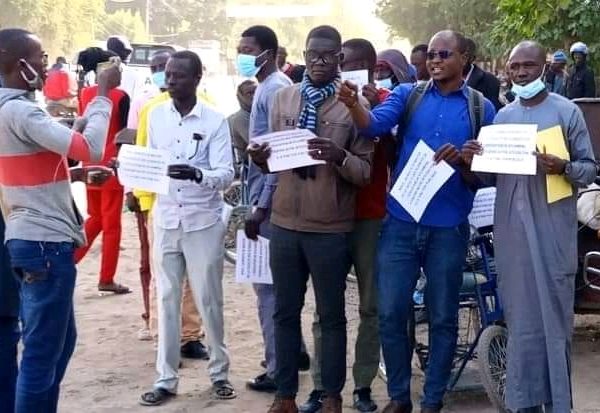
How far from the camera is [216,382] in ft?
19.4

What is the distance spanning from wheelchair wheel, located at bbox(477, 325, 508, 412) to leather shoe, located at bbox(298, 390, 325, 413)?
94cm

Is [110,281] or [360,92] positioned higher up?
[360,92]

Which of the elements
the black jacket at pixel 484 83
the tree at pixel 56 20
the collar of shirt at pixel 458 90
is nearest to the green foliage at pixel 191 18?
the tree at pixel 56 20

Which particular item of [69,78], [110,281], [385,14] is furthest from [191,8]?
[110,281]

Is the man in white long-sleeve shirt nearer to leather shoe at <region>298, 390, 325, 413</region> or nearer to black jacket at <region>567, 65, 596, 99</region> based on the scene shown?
leather shoe at <region>298, 390, 325, 413</region>

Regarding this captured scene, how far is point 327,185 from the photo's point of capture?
5.07 m

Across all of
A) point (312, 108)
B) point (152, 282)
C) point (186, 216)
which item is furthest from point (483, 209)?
point (152, 282)

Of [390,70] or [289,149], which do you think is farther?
[390,70]

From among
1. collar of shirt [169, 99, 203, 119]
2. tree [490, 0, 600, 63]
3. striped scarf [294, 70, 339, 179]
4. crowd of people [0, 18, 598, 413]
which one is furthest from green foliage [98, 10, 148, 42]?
striped scarf [294, 70, 339, 179]

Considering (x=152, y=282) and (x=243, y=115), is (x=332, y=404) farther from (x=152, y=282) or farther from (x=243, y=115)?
(x=243, y=115)

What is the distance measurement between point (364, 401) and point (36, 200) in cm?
231

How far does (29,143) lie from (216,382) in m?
2.20

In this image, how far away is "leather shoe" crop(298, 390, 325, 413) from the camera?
554 centimetres

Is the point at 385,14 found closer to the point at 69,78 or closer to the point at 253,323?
the point at 69,78
